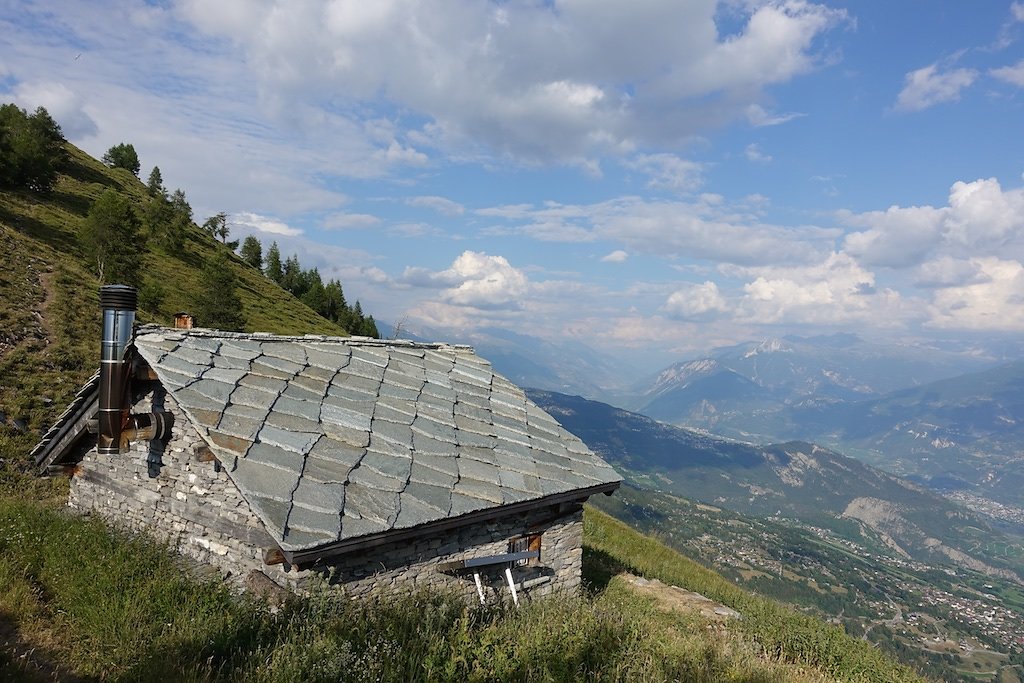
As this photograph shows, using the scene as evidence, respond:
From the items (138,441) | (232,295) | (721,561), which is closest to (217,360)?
(138,441)

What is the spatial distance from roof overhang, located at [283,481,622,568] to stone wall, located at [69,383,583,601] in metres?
0.27

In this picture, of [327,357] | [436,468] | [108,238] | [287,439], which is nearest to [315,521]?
[287,439]

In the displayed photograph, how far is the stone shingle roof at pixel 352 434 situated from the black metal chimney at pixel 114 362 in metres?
0.31

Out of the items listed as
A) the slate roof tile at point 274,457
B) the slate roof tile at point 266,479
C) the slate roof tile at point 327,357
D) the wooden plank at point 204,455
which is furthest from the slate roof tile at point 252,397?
the slate roof tile at point 327,357

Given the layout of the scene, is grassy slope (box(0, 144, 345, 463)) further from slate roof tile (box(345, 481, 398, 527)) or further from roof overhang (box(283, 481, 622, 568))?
roof overhang (box(283, 481, 622, 568))

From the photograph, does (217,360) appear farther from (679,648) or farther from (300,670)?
(679,648)

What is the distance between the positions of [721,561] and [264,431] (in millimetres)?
125286

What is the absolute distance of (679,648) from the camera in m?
6.73

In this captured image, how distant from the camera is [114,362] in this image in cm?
797

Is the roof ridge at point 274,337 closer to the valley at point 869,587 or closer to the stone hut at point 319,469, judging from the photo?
the stone hut at point 319,469

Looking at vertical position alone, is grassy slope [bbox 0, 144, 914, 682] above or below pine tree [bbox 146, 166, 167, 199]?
below

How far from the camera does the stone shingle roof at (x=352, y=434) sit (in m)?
6.87

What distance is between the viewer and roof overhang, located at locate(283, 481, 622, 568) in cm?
632

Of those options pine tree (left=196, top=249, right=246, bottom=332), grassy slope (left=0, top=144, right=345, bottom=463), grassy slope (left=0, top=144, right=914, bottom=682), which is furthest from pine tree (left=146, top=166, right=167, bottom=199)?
grassy slope (left=0, top=144, right=914, bottom=682)
